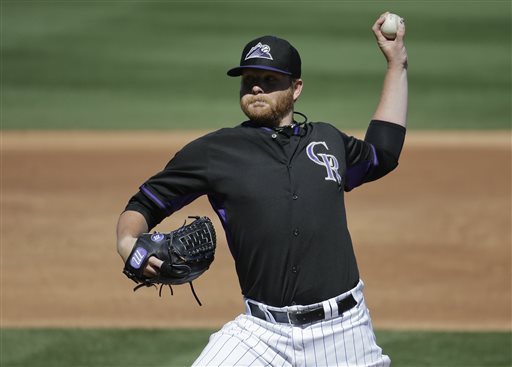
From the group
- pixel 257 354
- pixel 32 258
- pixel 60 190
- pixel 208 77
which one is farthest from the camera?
pixel 208 77

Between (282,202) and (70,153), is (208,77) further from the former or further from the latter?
(282,202)

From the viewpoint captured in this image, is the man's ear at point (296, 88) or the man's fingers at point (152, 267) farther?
the man's ear at point (296, 88)

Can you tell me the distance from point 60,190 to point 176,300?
3.28 metres

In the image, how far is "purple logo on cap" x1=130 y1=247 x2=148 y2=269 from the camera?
3.64 m

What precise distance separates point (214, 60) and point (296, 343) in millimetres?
13475

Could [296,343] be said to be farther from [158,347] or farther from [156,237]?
[158,347]

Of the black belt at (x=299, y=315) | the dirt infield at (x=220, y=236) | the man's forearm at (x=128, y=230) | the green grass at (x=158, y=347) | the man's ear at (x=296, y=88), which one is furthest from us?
the dirt infield at (x=220, y=236)

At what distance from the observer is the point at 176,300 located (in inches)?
310

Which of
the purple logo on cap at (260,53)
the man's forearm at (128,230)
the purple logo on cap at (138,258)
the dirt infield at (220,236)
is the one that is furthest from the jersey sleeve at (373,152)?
the dirt infield at (220,236)

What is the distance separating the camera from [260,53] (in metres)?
4.16

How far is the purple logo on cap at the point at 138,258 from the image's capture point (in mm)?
3641

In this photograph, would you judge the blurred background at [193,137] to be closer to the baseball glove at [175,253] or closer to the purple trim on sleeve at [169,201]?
the purple trim on sleeve at [169,201]

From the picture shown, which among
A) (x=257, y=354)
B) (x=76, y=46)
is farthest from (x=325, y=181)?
(x=76, y=46)

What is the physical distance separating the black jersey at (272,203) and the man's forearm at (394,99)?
1.58ft
